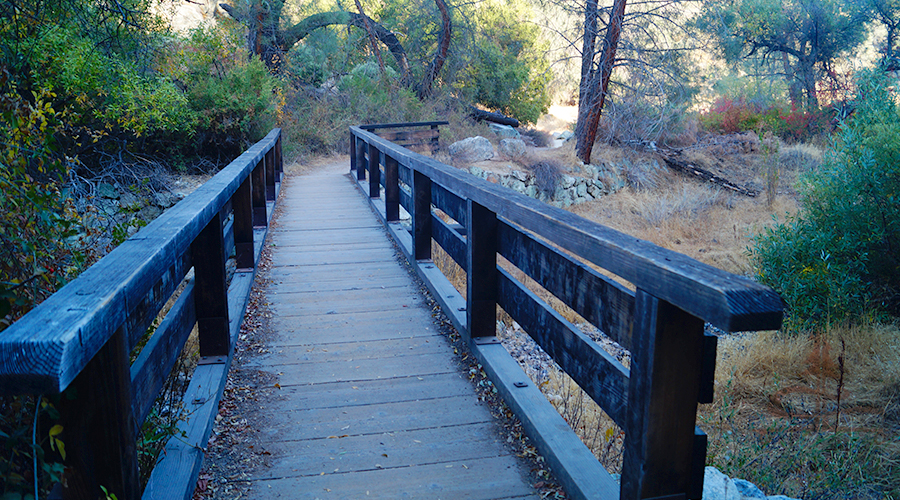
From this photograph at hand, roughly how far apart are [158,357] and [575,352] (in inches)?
61.7

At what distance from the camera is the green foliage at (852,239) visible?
23.7 feet

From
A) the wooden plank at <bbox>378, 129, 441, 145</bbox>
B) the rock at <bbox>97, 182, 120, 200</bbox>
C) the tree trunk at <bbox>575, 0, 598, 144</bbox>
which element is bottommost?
the rock at <bbox>97, 182, 120, 200</bbox>

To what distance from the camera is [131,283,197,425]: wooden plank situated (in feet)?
6.48

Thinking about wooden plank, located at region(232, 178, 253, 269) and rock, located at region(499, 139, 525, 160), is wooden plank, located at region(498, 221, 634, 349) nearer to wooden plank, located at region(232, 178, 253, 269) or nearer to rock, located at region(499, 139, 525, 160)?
wooden plank, located at region(232, 178, 253, 269)

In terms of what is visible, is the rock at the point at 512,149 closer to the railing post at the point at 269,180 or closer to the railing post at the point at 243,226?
the railing post at the point at 269,180

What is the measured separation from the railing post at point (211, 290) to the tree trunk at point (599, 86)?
14.5 metres

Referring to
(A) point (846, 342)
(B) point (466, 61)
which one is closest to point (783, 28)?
(B) point (466, 61)

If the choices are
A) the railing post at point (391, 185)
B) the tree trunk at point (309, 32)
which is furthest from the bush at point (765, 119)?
the railing post at point (391, 185)

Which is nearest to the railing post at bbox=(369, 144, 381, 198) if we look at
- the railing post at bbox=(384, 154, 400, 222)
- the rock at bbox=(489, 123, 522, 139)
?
the railing post at bbox=(384, 154, 400, 222)

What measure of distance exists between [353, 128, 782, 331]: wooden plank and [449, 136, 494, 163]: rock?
15.0 m

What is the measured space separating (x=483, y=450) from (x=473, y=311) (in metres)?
1.00

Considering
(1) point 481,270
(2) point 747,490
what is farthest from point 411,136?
(2) point 747,490

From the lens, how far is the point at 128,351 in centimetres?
168

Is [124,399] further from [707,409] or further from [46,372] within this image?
[707,409]
